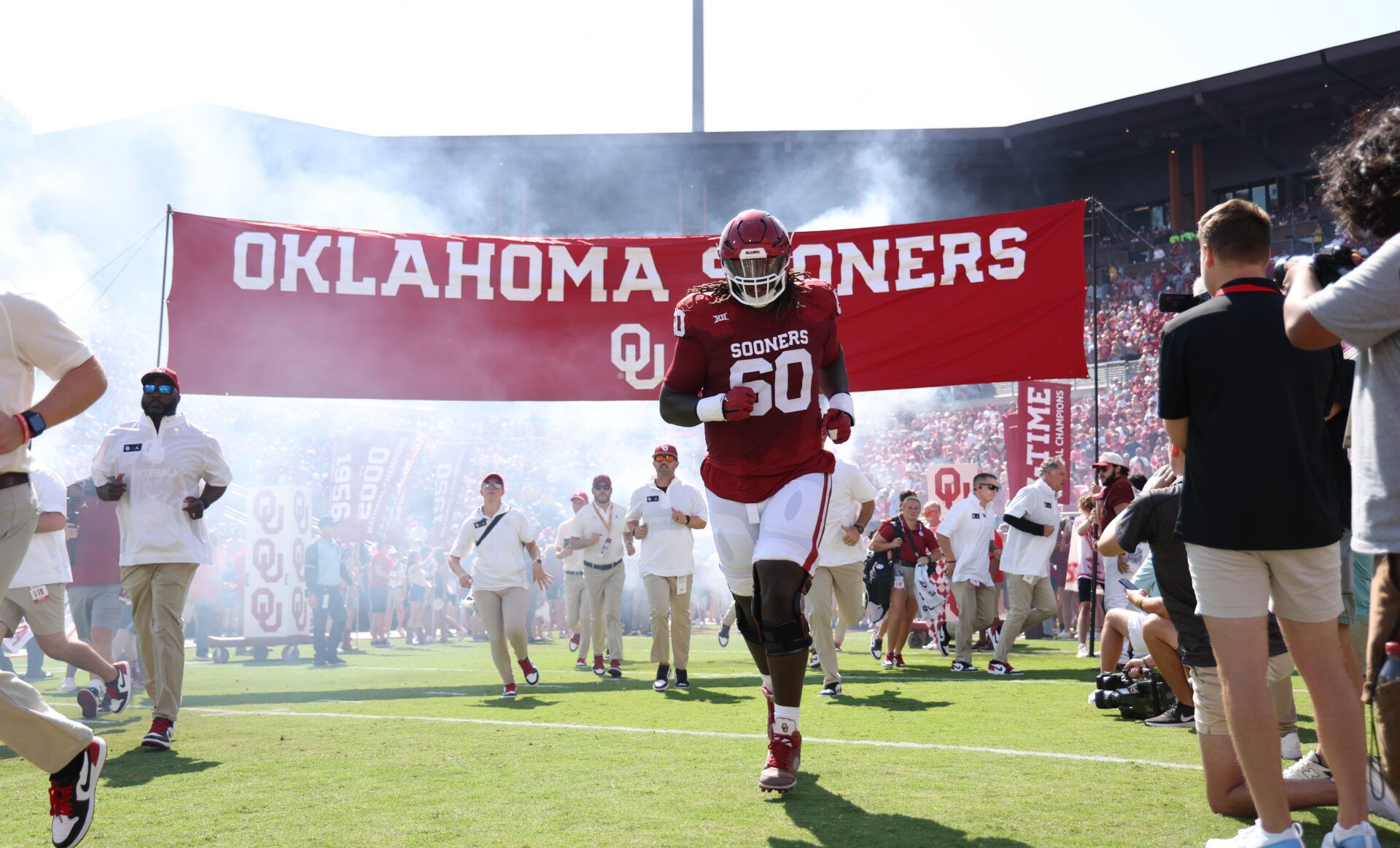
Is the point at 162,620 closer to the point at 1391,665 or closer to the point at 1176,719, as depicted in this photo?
the point at 1176,719

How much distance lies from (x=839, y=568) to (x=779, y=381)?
17.6 feet

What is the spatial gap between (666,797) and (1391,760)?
2761mm

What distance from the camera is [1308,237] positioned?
99.2ft

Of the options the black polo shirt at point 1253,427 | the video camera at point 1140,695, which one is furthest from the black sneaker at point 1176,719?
the black polo shirt at point 1253,427

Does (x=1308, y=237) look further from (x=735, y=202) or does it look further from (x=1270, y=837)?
(x=1270, y=837)

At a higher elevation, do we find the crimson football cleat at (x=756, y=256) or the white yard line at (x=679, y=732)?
the crimson football cleat at (x=756, y=256)

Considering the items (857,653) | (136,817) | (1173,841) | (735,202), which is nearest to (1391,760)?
(1173,841)

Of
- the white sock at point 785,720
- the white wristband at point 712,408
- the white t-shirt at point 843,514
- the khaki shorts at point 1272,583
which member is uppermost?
the white wristband at point 712,408

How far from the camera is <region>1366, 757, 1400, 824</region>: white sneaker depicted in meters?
3.25

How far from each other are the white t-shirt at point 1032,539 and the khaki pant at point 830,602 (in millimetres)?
2220

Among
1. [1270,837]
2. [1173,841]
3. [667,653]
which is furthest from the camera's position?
[667,653]

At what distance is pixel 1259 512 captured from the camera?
11.5ft

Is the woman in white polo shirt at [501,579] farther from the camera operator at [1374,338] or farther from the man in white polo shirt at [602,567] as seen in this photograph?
the camera operator at [1374,338]

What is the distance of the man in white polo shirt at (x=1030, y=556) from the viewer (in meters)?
12.1
